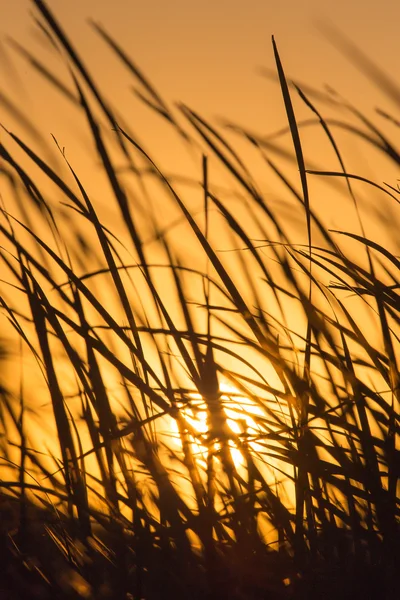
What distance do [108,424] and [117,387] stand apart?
0.79 feet

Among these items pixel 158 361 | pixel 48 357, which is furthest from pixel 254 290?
pixel 48 357

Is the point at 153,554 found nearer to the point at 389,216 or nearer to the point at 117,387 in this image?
the point at 117,387

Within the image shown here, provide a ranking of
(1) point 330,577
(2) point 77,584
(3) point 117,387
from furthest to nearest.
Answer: (3) point 117,387
(2) point 77,584
(1) point 330,577

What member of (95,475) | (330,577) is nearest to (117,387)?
→ (95,475)

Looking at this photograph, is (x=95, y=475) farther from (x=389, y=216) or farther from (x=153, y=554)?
(x=389, y=216)

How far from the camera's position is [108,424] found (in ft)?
1.51

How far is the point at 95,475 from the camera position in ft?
1.96

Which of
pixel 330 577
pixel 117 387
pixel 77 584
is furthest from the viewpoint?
pixel 117 387

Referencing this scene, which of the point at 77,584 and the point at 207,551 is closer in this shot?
the point at 207,551

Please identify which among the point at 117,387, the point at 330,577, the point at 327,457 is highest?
the point at 117,387

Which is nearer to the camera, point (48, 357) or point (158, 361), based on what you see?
point (48, 357)

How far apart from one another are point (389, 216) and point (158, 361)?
0.26 m

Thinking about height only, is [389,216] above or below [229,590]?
above

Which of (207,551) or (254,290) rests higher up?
(254,290)
